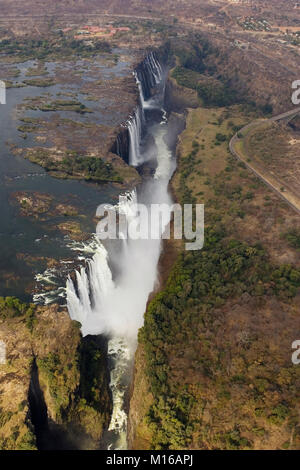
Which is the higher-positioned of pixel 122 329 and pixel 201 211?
pixel 201 211

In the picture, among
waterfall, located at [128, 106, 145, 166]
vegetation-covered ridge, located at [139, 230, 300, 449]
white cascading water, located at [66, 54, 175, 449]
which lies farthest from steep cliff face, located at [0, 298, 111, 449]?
waterfall, located at [128, 106, 145, 166]

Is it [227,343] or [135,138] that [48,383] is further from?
[135,138]

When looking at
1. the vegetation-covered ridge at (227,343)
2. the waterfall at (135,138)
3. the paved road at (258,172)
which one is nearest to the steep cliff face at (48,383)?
the vegetation-covered ridge at (227,343)

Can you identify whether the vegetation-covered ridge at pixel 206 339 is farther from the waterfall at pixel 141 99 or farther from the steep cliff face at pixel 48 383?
the waterfall at pixel 141 99

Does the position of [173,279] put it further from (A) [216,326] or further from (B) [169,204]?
(B) [169,204]

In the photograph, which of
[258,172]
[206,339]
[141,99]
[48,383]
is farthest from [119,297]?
[141,99]
